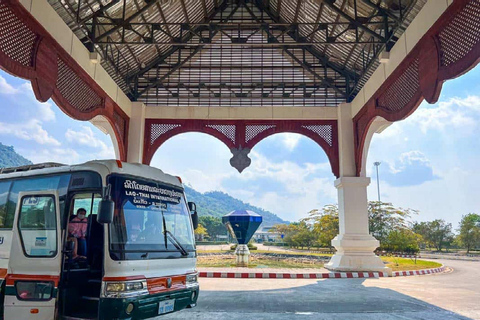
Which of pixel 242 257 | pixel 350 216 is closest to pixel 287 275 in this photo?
pixel 350 216

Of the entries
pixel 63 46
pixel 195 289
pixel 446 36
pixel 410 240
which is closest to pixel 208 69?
pixel 63 46

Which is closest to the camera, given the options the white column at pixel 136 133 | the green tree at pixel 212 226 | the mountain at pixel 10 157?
the white column at pixel 136 133

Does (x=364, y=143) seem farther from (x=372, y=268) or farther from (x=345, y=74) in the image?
(x=372, y=268)

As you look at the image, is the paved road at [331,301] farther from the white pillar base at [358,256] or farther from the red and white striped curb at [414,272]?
the red and white striped curb at [414,272]

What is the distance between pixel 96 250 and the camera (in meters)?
4.22

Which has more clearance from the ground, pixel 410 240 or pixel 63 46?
pixel 63 46

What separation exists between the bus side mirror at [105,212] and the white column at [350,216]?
9.17m

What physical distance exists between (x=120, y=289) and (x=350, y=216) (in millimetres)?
9271

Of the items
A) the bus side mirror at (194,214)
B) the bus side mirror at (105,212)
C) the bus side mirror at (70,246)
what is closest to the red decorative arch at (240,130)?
the bus side mirror at (194,214)

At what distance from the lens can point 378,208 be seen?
81.5 feet

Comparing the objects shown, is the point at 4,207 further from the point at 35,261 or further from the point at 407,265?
the point at 407,265

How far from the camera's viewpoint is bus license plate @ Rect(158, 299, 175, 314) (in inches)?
169

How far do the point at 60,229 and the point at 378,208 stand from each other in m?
23.4

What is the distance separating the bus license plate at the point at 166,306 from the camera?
4.29m
